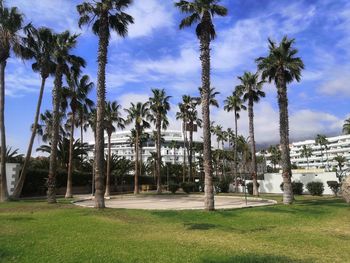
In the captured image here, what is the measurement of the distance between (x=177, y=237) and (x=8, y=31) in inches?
984

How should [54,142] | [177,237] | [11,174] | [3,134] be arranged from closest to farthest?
[177,237] → [54,142] → [3,134] → [11,174]

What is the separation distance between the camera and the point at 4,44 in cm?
3191

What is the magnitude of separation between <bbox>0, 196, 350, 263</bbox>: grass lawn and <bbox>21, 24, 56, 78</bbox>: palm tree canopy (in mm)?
16682

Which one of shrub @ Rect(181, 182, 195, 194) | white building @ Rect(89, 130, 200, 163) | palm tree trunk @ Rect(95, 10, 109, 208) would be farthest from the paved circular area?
white building @ Rect(89, 130, 200, 163)

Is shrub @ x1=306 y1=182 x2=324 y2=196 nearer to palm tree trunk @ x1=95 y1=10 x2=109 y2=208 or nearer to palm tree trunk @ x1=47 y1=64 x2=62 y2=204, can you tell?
palm tree trunk @ x1=95 y1=10 x2=109 y2=208

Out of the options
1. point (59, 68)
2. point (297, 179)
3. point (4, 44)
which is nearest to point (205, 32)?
point (59, 68)

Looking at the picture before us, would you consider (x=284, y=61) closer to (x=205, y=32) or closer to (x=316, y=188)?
(x=205, y=32)

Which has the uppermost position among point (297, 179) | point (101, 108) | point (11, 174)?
point (101, 108)

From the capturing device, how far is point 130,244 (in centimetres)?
1220

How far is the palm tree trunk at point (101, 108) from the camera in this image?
25.7 m

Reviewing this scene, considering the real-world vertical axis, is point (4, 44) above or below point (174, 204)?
above

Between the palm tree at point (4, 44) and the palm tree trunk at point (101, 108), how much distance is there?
9.31 m

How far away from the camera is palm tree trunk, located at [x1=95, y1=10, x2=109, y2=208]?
25.7 meters

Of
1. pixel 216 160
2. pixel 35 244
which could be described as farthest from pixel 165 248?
pixel 216 160
